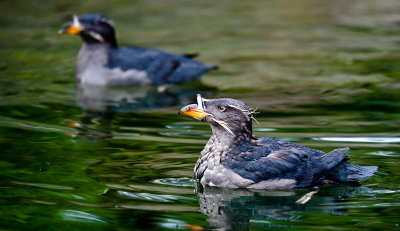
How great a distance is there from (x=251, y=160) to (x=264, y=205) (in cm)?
51

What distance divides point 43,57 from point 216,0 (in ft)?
20.1

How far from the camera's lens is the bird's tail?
22.9 feet

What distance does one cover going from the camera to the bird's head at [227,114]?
23.2 ft

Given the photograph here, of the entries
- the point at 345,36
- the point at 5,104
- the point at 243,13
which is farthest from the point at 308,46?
the point at 5,104

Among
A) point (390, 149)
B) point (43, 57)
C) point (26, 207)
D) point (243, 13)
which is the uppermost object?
point (243, 13)

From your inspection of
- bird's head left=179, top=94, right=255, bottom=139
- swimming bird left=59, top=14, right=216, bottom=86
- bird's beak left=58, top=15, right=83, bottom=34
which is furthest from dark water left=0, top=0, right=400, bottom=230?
bird's beak left=58, top=15, right=83, bottom=34

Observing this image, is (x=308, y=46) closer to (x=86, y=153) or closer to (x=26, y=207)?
(x=86, y=153)

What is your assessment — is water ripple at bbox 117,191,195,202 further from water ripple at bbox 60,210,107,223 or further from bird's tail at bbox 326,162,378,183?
bird's tail at bbox 326,162,378,183

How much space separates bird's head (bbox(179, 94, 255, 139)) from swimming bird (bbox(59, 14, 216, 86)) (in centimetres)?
521

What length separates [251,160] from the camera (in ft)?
22.9

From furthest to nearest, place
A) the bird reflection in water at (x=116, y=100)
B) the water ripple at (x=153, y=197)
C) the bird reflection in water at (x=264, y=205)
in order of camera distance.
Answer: the bird reflection in water at (x=116, y=100)
the water ripple at (x=153, y=197)
the bird reflection in water at (x=264, y=205)

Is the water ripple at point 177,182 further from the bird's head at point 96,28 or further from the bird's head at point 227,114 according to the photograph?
the bird's head at point 96,28

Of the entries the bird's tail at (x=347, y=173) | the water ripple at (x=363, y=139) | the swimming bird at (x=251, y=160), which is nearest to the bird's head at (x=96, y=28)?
the water ripple at (x=363, y=139)

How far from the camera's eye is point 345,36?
48.5ft
